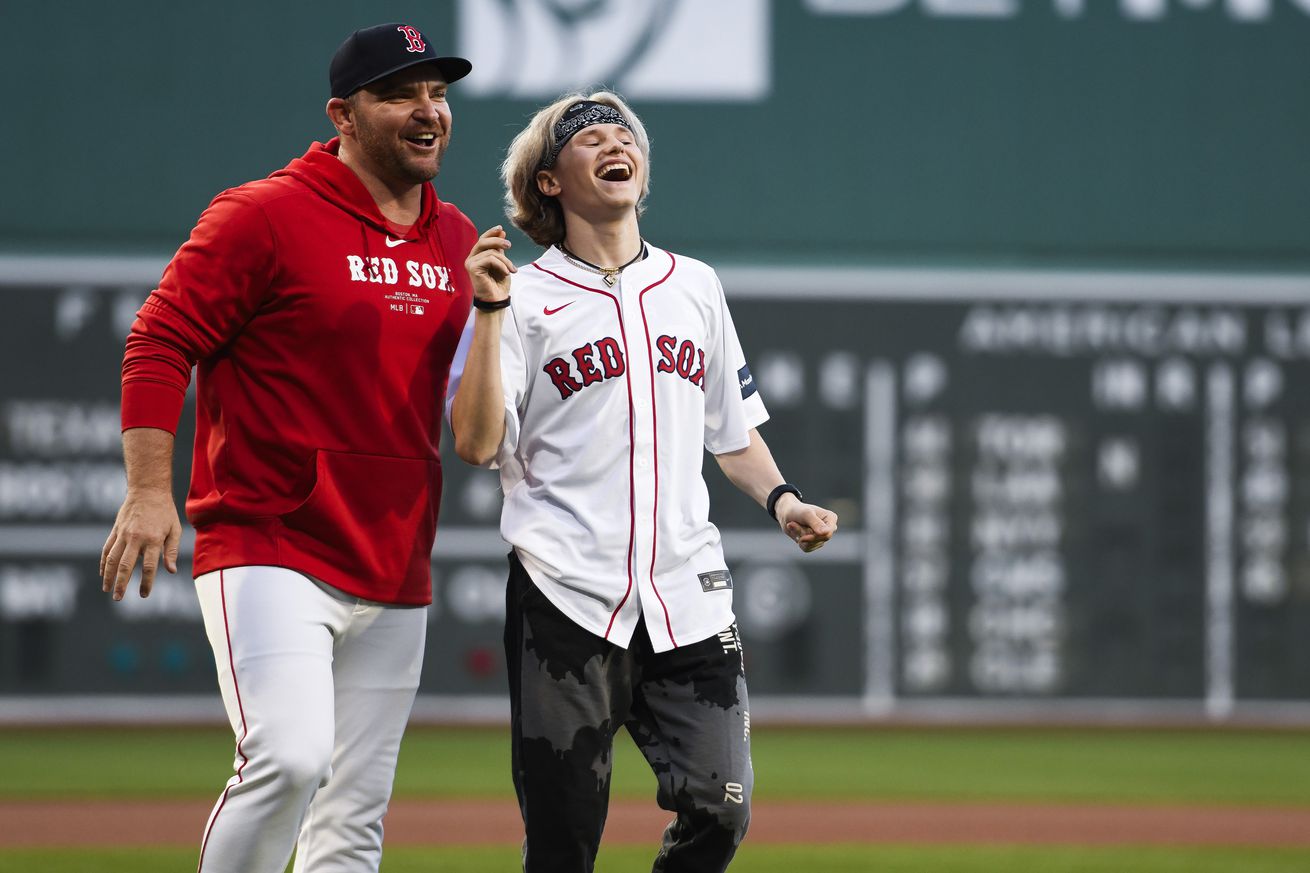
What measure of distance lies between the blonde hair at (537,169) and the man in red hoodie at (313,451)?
16 cm

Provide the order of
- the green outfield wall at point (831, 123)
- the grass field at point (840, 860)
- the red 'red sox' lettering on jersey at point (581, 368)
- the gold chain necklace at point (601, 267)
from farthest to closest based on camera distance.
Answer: the green outfield wall at point (831, 123) → the grass field at point (840, 860) → the gold chain necklace at point (601, 267) → the red 'red sox' lettering on jersey at point (581, 368)

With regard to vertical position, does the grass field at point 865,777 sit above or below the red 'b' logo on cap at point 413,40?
below

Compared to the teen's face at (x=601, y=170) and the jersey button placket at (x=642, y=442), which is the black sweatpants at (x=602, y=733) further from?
the teen's face at (x=601, y=170)

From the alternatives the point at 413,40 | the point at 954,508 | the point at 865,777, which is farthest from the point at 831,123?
the point at 413,40

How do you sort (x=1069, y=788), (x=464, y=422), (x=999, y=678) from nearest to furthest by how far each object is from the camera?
1. (x=464, y=422)
2. (x=1069, y=788)
3. (x=999, y=678)

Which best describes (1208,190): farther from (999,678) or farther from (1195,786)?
(1195,786)

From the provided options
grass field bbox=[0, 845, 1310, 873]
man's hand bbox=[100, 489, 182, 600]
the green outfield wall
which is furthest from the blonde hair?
the green outfield wall

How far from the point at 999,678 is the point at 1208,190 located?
10.3ft

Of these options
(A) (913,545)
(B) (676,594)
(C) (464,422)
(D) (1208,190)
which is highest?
(D) (1208,190)

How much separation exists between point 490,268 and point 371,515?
20.2 inches

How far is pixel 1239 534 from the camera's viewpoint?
9227 millimetres

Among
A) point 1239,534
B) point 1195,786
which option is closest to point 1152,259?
point 1239,534

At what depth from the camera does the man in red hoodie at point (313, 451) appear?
2.70 m

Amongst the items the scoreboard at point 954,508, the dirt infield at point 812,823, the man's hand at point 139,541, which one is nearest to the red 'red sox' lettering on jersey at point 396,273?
the man's hand at point 139,541
